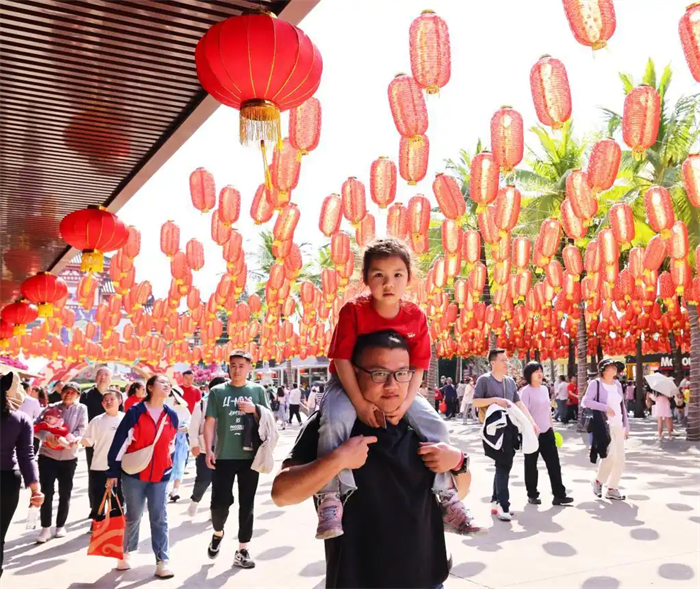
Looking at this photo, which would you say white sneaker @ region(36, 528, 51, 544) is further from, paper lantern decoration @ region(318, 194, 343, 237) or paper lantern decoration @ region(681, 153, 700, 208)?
paper lantern decoration @ region(681, 153, 700, 208)

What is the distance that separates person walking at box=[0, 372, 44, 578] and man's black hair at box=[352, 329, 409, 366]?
12.4ft

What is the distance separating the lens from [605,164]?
290 inches

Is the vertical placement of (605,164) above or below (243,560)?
above

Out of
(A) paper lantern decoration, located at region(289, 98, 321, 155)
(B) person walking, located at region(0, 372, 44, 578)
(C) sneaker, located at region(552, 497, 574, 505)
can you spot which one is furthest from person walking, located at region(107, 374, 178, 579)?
(C) sneaker, located at region(552, 497, 574, 505)

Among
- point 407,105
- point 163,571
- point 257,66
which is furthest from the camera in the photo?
point 407,105

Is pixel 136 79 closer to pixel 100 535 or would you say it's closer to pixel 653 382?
pixel 100 535

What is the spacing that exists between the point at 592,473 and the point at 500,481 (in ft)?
13.3

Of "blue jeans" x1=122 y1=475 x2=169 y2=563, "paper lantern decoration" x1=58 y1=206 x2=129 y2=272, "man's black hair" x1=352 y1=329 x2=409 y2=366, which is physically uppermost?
"paper lantern decoration" x1=58 y1=206 x2=129 y2=272

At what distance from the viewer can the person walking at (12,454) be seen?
4.52 meters

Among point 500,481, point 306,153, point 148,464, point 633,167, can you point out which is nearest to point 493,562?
point 500,481

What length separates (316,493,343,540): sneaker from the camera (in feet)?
5.58

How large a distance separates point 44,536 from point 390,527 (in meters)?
5.95

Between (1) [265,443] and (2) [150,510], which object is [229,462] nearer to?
(1) [265,443]

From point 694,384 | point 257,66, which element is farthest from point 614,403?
point 694,384
